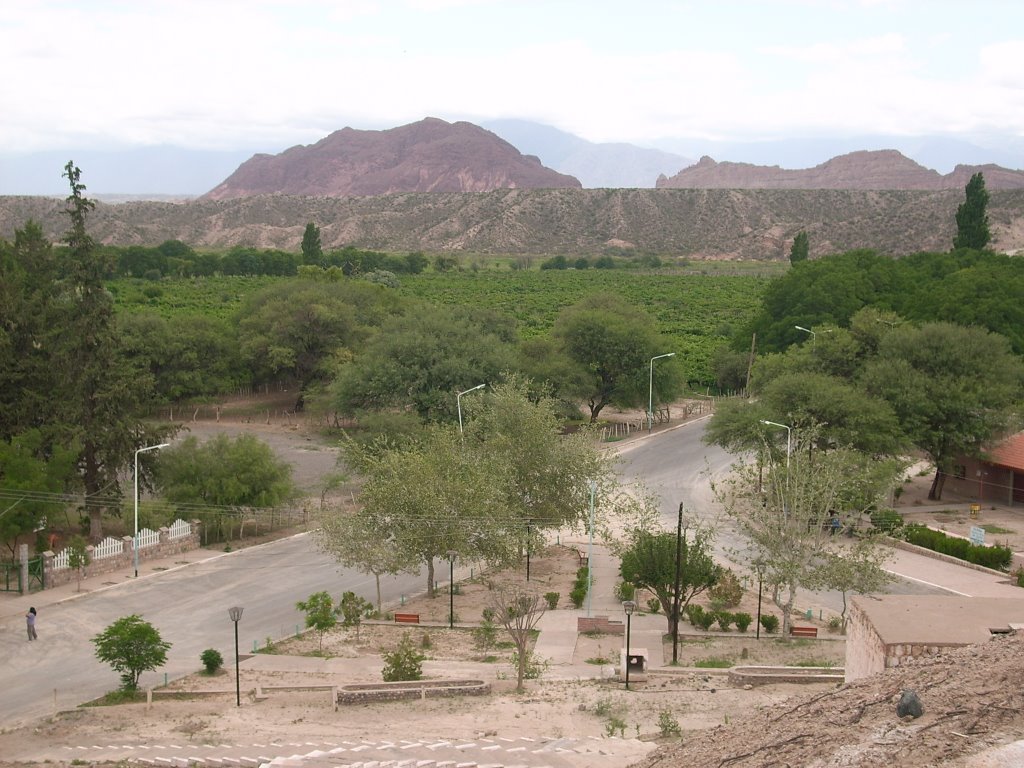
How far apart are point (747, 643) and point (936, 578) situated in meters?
9.29

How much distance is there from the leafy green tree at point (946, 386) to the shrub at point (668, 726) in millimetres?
26074

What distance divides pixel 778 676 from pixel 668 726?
4.79 meters

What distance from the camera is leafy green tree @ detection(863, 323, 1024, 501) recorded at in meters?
42.2

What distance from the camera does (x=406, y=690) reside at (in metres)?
22.4

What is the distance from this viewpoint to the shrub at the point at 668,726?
18.8m

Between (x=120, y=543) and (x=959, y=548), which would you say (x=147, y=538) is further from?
(x=959, y=548)

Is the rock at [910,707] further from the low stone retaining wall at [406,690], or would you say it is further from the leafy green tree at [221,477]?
the leafy green tree at [221,477]

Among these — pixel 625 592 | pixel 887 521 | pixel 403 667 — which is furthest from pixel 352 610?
pixel 887 521

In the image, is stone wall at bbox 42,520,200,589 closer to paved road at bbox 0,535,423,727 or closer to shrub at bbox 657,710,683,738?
paved road at bbox 0,535,423,727

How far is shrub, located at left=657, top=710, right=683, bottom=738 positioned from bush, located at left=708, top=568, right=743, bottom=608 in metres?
11.2

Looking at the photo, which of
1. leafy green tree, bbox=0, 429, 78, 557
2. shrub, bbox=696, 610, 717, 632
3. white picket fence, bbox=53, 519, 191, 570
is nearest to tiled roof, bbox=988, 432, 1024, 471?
shrub, bbox=696, 610, 717, 632

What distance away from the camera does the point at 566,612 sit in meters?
30.1

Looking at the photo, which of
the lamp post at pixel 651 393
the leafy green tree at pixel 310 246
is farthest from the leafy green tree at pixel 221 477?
the leafy green tree at pixel 310 246

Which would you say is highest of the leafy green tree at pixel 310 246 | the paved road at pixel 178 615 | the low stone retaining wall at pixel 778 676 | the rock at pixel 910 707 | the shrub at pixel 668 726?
the leafy green tree at pixel 310 246
